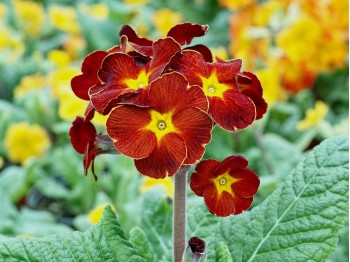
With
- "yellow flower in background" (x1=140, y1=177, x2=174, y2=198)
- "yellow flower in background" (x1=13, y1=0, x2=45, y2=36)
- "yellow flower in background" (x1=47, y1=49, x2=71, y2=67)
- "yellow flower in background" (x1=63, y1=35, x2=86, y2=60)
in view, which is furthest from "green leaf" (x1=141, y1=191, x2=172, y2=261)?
"yellow flower in background" (x1=13, y1=0, x2=45, y2=36)

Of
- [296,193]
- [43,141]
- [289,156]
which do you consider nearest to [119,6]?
[43,141]

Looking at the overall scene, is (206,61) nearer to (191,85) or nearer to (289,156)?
(191,85)

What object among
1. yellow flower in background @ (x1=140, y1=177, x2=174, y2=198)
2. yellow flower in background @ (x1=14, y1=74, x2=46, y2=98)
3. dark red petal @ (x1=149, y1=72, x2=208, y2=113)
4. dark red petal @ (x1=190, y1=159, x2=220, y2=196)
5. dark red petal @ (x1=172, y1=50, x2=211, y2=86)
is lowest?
dark red petal @ (x1=190, y1=159, x2=220, y2=196)

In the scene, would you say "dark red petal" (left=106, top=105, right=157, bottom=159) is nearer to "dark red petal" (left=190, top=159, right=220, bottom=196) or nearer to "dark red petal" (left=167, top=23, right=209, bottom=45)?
"dark red petal" (left=190, top=159, right=220, bottom=196)

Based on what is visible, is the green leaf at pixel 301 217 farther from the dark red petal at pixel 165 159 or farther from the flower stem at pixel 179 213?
the dark red petal at pixel 165 159

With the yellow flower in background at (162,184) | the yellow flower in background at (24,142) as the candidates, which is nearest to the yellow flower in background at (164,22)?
the yellow flower in background at (24,142)

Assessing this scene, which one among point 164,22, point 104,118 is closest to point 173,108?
point 104,118

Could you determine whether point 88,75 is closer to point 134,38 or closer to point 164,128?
point 134,38
